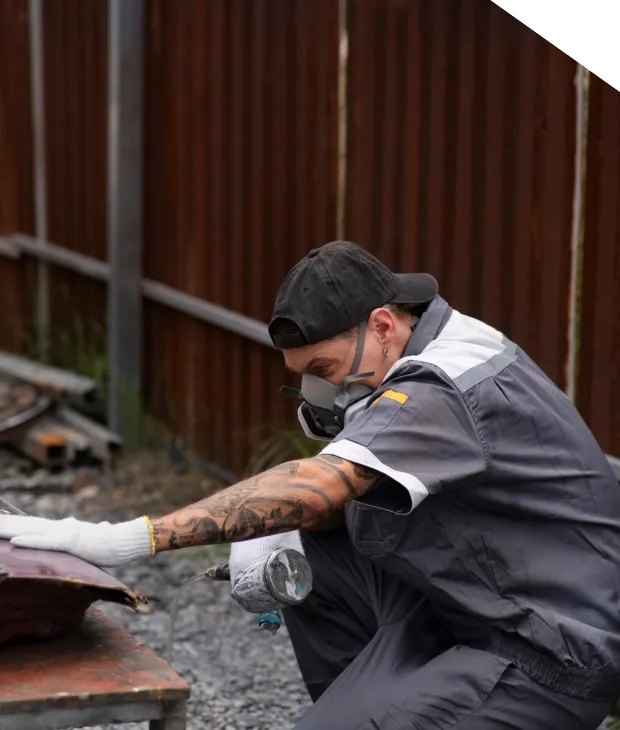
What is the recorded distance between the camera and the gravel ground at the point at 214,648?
4.39 m

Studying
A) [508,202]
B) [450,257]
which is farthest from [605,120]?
[450,257]

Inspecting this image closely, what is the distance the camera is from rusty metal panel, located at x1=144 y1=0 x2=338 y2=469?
6.02 m

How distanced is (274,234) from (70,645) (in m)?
3.54

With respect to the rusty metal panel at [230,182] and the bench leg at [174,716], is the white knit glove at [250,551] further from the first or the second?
the rusty metal panel at [230,182]

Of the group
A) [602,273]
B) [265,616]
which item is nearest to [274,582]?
[265,616]

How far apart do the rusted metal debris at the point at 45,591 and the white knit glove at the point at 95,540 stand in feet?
0.06

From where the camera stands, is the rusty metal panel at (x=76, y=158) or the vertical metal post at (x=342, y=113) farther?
the rusty metal panel at (x=76, y=158)

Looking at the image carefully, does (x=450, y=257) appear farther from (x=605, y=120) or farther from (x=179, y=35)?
(x=179, y=35)

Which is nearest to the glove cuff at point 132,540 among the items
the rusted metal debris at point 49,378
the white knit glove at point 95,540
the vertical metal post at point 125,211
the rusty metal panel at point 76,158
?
the white knit glove at point 95,540

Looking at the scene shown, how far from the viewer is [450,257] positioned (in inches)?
202

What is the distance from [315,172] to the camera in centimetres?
600

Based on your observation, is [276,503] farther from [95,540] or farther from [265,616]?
[265,616]

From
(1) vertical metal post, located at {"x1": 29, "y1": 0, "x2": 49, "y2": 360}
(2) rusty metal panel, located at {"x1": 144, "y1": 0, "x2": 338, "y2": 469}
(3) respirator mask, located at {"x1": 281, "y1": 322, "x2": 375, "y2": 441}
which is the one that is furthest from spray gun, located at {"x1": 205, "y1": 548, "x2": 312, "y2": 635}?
(1) vertical metal post, located at {"x1": 29, "y1": 0, "x2": 49, "y2": 360}

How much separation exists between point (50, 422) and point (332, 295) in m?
4.47
